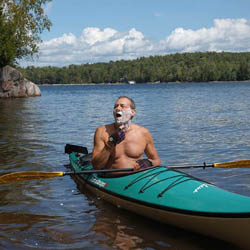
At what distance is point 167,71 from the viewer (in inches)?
6836

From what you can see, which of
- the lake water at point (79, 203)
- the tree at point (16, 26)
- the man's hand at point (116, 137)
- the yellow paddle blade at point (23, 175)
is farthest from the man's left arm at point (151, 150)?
the tree at point (16, 26)

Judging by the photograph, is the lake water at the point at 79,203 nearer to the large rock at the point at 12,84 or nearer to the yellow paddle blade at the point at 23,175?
the yellow paddle blade at the point at 23,175

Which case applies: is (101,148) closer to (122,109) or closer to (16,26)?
(122,109)

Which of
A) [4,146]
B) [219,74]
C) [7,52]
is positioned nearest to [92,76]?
[219,74]

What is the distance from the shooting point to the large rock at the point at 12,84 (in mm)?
40031

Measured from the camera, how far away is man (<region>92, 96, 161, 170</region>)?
5676 millimetres

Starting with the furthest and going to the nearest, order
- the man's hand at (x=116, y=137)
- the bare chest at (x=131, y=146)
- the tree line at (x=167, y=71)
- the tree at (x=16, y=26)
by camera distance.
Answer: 1. the tree line at (x=167, y=71)
2. the tree at (x=16, y=26)
3. the bare chest at (x=131, y=146)
4. the man's hand at (x=116, y=137)

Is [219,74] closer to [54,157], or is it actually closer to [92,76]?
[92,76]

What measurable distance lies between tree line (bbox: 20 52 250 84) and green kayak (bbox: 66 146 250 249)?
152m

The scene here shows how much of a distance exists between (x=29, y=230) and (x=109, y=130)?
1853mm

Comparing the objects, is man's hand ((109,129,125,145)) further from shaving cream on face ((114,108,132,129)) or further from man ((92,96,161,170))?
shaving cream on face ((114,108,132,129))

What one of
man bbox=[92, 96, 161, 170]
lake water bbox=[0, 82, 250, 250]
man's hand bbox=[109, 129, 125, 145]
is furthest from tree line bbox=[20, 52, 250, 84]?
man's hand bbox=[109, 129, 125, 145]

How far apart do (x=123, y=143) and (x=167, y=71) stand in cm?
17066

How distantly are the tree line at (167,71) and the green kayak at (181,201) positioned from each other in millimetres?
151680
